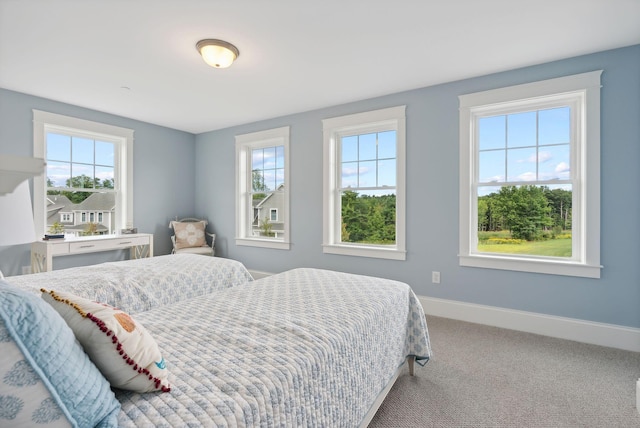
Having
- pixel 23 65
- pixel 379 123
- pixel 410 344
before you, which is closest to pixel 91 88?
pixel 23 65

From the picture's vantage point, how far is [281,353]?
116 cm

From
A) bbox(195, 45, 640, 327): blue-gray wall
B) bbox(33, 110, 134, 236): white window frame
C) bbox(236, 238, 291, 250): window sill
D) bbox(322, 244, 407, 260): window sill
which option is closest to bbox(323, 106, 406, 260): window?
bbox(322, 244, 407, 260): window sill

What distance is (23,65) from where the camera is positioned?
112 inches

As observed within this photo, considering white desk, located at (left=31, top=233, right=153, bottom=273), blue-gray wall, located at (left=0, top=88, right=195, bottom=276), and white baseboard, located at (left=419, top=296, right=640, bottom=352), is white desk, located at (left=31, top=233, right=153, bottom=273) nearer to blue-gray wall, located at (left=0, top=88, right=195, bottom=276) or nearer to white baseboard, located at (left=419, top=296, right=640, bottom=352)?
blue-gray wall, located at (left=0, top=88, right=195, bottom=276)

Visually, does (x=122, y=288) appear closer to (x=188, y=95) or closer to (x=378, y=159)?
(x=188, y=95)

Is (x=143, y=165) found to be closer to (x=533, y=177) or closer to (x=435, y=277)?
(x=435, y=277)

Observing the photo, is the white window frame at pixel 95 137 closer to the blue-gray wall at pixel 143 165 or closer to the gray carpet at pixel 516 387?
the blue-gray wall at pixel 143 165

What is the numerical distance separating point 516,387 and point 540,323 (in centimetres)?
112

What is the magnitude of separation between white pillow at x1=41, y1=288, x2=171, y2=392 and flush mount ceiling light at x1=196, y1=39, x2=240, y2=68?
2.21 meters

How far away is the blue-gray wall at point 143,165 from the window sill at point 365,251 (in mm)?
2781

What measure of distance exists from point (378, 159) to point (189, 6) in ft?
8.24

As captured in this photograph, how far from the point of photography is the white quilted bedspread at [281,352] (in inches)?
35.2

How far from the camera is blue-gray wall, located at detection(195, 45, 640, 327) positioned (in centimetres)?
255

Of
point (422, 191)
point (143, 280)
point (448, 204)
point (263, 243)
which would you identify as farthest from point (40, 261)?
point (448, 204)
